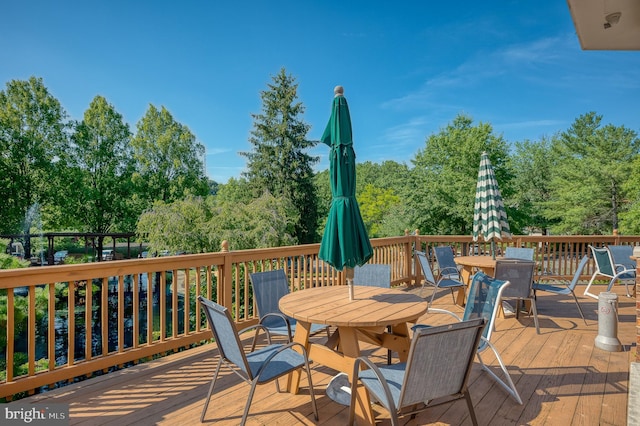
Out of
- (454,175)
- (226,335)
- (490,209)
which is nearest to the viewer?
(226,335)

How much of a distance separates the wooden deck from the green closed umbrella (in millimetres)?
1106

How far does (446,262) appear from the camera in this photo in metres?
6.18

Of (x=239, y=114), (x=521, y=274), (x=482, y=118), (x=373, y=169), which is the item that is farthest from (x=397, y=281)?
(x=373, y=169)

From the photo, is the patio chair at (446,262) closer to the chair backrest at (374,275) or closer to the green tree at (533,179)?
the chair backrest at (374,275)

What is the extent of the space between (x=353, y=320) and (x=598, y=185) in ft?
65.9

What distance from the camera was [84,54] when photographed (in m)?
21.5

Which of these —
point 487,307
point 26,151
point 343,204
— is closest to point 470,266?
point 487,307

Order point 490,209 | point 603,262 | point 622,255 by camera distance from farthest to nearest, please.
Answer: point 622,255 → point 603,262 → point 490,209

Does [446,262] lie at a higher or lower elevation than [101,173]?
lower

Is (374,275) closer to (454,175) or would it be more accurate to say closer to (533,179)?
(454,175)

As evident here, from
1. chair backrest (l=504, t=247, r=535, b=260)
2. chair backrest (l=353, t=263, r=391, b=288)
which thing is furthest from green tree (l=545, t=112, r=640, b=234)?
chair backrest (l=353, t=263, r=391, b=288)

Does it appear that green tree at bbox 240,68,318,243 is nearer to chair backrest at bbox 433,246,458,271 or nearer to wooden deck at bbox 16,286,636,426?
chair backrest at bbox 433,246,458,271

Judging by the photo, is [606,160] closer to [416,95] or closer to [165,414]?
[416,95]

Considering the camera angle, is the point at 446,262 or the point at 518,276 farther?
the point at 446,262
